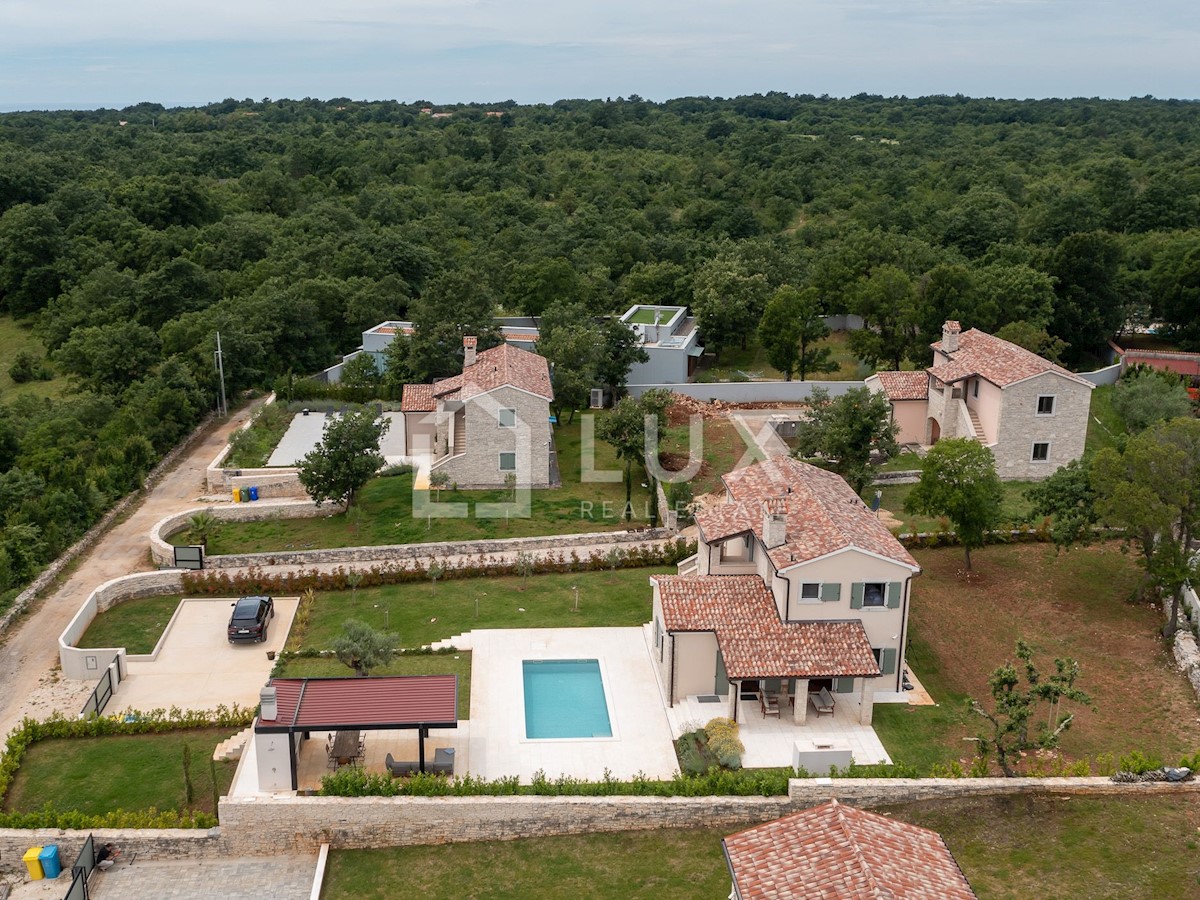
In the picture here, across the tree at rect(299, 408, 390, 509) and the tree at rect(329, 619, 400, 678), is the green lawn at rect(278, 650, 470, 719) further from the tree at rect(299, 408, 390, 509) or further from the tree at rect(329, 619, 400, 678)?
the tree at rect(299, 408, 390, 509)

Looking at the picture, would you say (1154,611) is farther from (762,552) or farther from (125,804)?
(125,804)

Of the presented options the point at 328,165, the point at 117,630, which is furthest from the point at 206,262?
the point at 117,630

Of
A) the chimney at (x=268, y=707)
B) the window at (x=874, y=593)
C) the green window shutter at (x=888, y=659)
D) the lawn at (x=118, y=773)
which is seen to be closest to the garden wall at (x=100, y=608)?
the lawn at (x=118, y=773)

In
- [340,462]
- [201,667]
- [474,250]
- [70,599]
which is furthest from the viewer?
[474,250]

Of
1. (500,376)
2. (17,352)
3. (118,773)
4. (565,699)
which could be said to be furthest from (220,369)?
(565,699)

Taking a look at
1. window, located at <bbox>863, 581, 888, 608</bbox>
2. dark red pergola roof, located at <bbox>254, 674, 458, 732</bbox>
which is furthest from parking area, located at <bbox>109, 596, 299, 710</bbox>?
window, located at <bbox>863, 581, 888, 608</bbox>

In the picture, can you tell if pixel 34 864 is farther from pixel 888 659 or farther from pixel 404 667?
pixel 888 659
